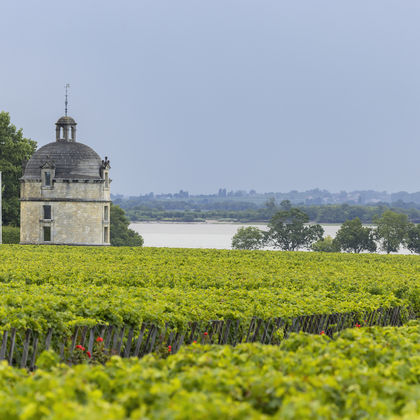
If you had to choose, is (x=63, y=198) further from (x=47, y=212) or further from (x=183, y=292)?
(x=183, y=292)

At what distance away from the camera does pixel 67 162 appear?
63.0m

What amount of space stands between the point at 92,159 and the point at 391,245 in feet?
194

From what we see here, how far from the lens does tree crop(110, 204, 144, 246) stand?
98.2 metres

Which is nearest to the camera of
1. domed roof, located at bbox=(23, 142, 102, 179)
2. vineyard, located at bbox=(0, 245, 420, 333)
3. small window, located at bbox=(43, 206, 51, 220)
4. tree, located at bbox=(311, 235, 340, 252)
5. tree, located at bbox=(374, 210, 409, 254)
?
vineyard, located at bbox=(0, 245, 420, 333)

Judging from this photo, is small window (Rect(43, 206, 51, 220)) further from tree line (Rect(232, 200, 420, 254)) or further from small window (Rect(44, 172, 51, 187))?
tree line (Rect(232, 200, 420, 254))

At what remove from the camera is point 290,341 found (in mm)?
11758

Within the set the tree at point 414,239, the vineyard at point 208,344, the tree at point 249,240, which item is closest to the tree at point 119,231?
the tree at point 249,240

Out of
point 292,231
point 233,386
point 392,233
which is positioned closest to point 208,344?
point 233,386

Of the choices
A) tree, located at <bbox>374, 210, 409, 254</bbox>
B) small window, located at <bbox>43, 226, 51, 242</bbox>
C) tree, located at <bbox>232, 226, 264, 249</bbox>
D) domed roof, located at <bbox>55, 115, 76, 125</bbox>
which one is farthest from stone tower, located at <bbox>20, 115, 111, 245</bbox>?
tree, located at <bbox>232, 226, 264, 249</bbox>

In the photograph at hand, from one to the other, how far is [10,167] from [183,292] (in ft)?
181

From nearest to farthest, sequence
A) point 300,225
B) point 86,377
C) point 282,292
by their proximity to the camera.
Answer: point 86,377, point 282,292, point 300,225

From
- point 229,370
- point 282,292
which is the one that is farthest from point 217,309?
point 229,370

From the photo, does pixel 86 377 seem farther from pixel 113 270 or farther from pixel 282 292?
pixel 113 270

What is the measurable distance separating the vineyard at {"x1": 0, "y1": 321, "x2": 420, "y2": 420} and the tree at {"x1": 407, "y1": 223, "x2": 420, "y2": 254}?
10121 centimetres
